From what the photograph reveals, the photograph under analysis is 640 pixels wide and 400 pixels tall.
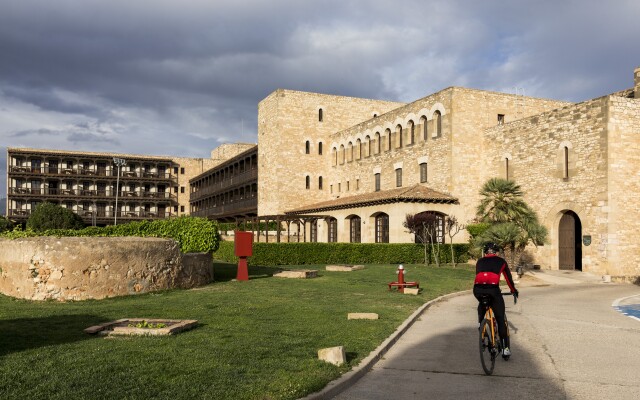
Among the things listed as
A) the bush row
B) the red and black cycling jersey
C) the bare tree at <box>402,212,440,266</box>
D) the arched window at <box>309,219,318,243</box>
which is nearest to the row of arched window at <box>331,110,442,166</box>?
the arched window at <box>309,219,318,243</box>

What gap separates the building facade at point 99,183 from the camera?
248 feet

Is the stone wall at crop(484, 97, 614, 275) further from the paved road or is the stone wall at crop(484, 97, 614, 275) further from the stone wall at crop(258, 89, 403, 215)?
the stone wall at crop(258, 89, 403, 215)

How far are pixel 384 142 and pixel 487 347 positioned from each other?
120ft

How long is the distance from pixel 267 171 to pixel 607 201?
31.8 metres

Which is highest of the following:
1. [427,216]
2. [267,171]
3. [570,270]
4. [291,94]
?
[291,94]

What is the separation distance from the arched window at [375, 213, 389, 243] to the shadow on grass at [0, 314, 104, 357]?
2759cm

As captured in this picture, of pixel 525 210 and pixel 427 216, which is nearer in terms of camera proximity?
pixel 525 210

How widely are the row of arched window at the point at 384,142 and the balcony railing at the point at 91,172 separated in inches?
1567

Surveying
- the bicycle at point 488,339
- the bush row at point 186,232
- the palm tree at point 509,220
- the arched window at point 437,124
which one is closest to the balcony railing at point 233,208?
the arched window at point 437,124

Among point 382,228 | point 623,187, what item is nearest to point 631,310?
point 623,187

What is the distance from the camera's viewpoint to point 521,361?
28.9ft

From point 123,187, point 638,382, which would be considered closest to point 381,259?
point 638,382

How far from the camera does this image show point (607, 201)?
2653cm

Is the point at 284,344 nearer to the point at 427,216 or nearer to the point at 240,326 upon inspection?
the point at 240,326
